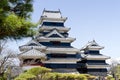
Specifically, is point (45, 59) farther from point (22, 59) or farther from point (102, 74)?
point (102, 74)

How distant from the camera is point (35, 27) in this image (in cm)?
746

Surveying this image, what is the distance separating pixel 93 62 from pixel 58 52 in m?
5.74

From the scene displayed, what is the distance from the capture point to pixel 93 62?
42.7 metres

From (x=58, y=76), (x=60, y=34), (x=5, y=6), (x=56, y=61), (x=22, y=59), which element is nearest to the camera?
(x=5, y=6)

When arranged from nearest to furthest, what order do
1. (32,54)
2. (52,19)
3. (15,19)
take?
(15,19) < (32,54) < (52,19)

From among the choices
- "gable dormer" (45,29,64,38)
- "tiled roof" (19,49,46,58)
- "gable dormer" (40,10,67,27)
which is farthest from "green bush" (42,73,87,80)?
"gable dormer" (40,10,67,27)

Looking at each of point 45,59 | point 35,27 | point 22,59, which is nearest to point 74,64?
point 45,59

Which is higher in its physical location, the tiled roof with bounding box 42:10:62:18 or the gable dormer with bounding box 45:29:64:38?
the tiled roof with bounding box 42:10:62:18

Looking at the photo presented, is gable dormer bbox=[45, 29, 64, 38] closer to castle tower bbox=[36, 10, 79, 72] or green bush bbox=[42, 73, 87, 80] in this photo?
castle tower bbox=[36, 10, 79, 72]

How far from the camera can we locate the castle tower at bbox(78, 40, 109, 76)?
42312 mm

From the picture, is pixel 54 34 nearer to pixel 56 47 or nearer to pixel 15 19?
pixel 56 47

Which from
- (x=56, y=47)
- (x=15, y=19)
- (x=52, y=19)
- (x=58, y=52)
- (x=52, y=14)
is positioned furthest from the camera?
(x=52, y=14)

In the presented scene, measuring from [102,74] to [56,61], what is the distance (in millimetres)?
7584

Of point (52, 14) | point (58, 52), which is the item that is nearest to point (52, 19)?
point (52, 14)
